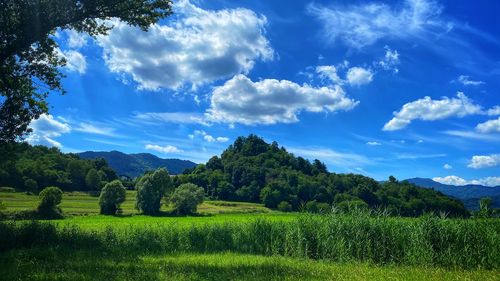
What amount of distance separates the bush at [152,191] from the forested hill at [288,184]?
32.5 m

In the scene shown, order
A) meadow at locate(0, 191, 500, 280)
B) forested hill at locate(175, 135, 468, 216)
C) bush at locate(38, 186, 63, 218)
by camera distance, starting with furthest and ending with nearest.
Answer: forested hill at locate(175, 135, 468, 216) → bush at locate(38, 186, 63, 218) → meadow at locate(0, 191, 500, 280)

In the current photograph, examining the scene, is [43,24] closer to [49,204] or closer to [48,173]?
[49,204]

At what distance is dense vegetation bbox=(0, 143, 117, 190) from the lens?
77938 mm

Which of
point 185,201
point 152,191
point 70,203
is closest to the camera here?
point 70,203

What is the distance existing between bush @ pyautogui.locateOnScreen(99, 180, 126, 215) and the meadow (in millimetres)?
47024

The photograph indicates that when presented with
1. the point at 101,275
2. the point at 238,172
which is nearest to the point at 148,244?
the point at 101,275

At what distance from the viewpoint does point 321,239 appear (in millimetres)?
23781

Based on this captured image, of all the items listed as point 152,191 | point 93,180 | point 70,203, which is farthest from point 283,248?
point 93,180

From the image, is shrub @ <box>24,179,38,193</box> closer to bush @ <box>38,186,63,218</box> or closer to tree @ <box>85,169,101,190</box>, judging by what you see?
tree @ <box>85,169,101,190</box>

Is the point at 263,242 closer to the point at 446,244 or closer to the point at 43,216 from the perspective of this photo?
the point at 446,244

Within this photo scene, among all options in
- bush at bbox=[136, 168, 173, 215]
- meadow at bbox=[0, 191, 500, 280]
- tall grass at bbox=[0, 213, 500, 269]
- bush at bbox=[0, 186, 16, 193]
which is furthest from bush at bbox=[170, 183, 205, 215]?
tall grass at bbox=[0, 213, 500, 269]

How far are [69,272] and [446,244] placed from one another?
61.0ft

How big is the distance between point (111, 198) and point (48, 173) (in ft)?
60.2

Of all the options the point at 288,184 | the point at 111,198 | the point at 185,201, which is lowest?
the point at 185,201
